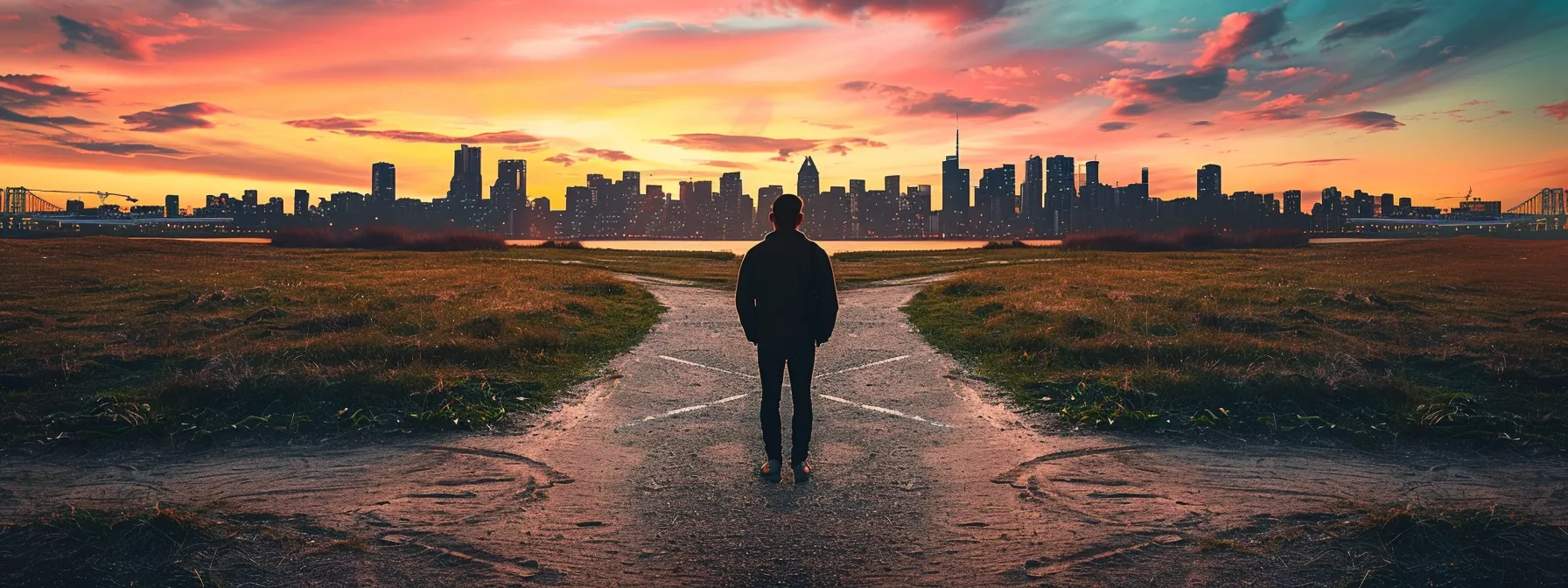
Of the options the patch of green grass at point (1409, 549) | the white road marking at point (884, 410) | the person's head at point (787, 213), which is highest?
the person's head at point (787, 213)

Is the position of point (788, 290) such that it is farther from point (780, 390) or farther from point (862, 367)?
point (862, 367)

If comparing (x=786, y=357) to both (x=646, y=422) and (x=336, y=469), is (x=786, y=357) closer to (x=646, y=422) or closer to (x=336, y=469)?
(x=646, y=422)

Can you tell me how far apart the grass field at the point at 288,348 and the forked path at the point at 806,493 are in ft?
4.83

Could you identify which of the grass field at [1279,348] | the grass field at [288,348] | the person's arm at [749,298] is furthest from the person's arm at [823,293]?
the grass field at [288,348]

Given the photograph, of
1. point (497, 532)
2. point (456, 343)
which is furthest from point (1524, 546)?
point (456, 343)

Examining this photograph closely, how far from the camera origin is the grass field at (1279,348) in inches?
457

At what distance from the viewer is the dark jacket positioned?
822cm

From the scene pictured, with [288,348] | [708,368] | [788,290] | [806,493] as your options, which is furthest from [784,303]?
[288,348]

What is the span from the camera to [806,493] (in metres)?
8.13

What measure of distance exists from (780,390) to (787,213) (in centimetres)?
182

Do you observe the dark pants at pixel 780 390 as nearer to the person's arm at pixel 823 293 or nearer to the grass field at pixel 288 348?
the person's arm at pixel 823 293

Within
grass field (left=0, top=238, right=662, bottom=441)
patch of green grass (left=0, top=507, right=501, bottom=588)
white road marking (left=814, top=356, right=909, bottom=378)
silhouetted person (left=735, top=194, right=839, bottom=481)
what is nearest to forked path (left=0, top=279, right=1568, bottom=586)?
patch of green grass (left=0, top=507, right=501, bottom=588)

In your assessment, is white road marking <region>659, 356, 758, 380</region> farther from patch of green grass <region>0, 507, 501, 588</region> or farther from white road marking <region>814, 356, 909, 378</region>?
patch of green grass <region>0, 507, 501, 588</region>

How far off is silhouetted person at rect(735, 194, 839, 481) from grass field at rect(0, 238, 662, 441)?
16.2ft
